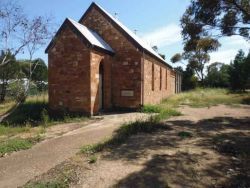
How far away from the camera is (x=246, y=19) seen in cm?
1532

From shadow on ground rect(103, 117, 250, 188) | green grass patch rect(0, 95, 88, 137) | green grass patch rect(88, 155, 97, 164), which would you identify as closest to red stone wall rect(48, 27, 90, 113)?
green grass patch rect(0, 95, 88, 137)

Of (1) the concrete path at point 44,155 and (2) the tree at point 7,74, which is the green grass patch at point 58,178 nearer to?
(1) the concrete path at point 44,155

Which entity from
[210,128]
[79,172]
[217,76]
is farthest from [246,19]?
[217,76]

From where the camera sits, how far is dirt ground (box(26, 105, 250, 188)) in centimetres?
629

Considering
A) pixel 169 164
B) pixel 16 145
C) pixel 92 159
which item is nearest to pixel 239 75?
pixel 16 145

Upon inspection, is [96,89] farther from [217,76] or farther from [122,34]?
[217,76]

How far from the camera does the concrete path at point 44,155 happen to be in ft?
23.3

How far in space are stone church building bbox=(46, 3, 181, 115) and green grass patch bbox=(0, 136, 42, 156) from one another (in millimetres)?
5392

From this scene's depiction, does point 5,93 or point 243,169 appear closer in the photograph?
point 243,169

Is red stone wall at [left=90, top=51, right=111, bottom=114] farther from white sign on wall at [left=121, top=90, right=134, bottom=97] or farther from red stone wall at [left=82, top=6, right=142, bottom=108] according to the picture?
white sign on wall at [left=121, top=90, right=134, bottom=97]

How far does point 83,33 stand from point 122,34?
316 centimetres

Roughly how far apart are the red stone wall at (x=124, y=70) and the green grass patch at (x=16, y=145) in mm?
8159

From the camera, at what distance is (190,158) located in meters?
7.72

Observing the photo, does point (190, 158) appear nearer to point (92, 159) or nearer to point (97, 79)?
→ point (92, 159)
